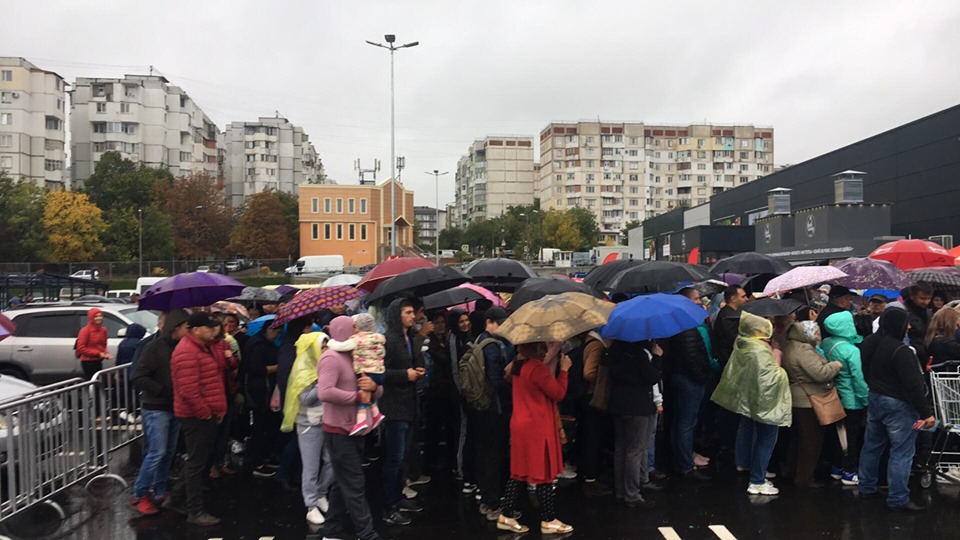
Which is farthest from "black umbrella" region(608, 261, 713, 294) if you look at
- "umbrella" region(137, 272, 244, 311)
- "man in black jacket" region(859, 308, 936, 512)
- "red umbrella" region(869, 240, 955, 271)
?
"red umbrella" region(869, 240, 955, 271)

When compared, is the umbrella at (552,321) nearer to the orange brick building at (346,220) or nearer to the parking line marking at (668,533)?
the parking line marking at (668,533)

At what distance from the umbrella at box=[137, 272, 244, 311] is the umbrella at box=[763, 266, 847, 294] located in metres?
6.81

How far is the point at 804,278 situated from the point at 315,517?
6.22 metres

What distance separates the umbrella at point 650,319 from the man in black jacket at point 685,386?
0.96 m

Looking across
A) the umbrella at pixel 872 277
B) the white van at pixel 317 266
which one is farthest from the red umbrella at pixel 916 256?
the white van at pixel 317 266

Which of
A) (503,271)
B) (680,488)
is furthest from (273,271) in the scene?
(680,488)

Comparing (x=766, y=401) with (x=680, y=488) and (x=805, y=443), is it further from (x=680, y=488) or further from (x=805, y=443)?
(x=680, y=488)

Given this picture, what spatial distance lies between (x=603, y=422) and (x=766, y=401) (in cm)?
167

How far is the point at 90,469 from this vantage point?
297 inches

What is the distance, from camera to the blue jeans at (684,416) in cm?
746

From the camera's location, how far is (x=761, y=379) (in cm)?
688

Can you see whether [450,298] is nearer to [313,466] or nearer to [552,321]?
[313,466]

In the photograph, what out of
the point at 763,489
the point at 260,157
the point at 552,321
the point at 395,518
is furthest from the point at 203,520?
the point at 260,157

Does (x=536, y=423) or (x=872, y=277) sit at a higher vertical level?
(x=872, y=277)
